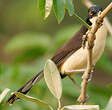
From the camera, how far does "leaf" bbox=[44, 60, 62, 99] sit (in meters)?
2.58

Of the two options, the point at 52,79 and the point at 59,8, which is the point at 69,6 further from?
the point at 52,79

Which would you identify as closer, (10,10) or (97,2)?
(97,2)

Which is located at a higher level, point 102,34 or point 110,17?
point 102,34

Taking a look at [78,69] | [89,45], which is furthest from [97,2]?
[89,45]

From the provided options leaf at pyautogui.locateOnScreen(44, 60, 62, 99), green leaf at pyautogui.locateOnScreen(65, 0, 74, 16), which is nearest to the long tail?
leaf at pyautogui.locateOnScreen(44, 60, 62, 99)

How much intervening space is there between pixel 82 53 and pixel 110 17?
4.21 metres

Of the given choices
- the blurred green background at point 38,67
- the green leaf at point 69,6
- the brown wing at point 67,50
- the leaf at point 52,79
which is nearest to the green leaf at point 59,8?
the green leaf at point 69,6

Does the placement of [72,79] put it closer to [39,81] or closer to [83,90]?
[39,81]

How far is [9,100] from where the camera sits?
3418 millimetres

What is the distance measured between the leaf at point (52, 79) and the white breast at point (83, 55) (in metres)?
1.23

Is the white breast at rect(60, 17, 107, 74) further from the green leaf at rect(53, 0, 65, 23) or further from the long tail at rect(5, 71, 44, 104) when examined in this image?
the green leaf at rect(53, 0, 65, 23)

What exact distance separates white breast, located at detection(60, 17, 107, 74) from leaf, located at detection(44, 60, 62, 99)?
1229mm

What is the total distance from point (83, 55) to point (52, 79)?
4.55 ft

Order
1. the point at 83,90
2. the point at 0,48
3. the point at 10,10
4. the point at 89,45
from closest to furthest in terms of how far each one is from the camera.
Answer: the point at 89,45 → the point at 83,90 → the point at 0,48 → the point at 10,10
